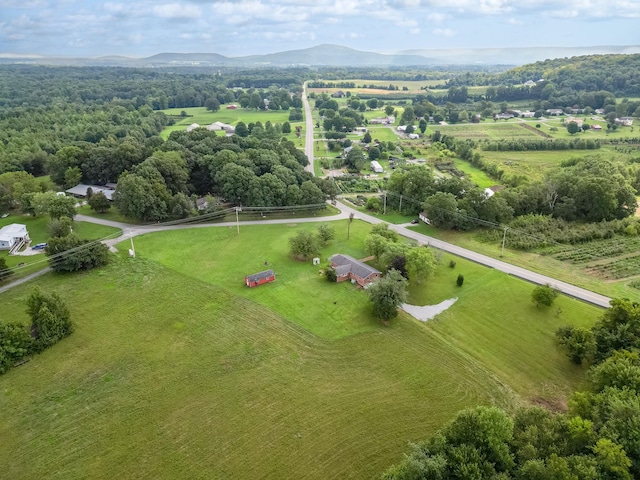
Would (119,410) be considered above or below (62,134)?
below

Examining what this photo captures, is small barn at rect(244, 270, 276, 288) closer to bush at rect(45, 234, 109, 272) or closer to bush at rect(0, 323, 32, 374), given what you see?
bush at rect(45, 234, 109, 272)

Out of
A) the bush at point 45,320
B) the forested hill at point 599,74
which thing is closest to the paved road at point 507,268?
the bush at point 45,320

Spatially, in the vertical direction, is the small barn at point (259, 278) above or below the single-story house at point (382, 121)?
below

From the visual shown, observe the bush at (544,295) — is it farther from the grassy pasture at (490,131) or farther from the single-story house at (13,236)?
the grassy pasture at (490,131)

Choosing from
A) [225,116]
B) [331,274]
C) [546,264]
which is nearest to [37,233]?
[331,274]

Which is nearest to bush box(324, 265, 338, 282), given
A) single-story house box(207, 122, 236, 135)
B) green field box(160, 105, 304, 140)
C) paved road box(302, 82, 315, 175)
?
paved road box(302, 82, 315, 175)

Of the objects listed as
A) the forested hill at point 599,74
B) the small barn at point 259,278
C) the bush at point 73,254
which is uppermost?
the forested hill at point 599,74

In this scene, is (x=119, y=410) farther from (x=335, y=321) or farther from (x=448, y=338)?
(x=448, y=338)

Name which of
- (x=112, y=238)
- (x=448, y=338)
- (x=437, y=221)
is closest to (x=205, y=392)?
(x=448, y=338)
